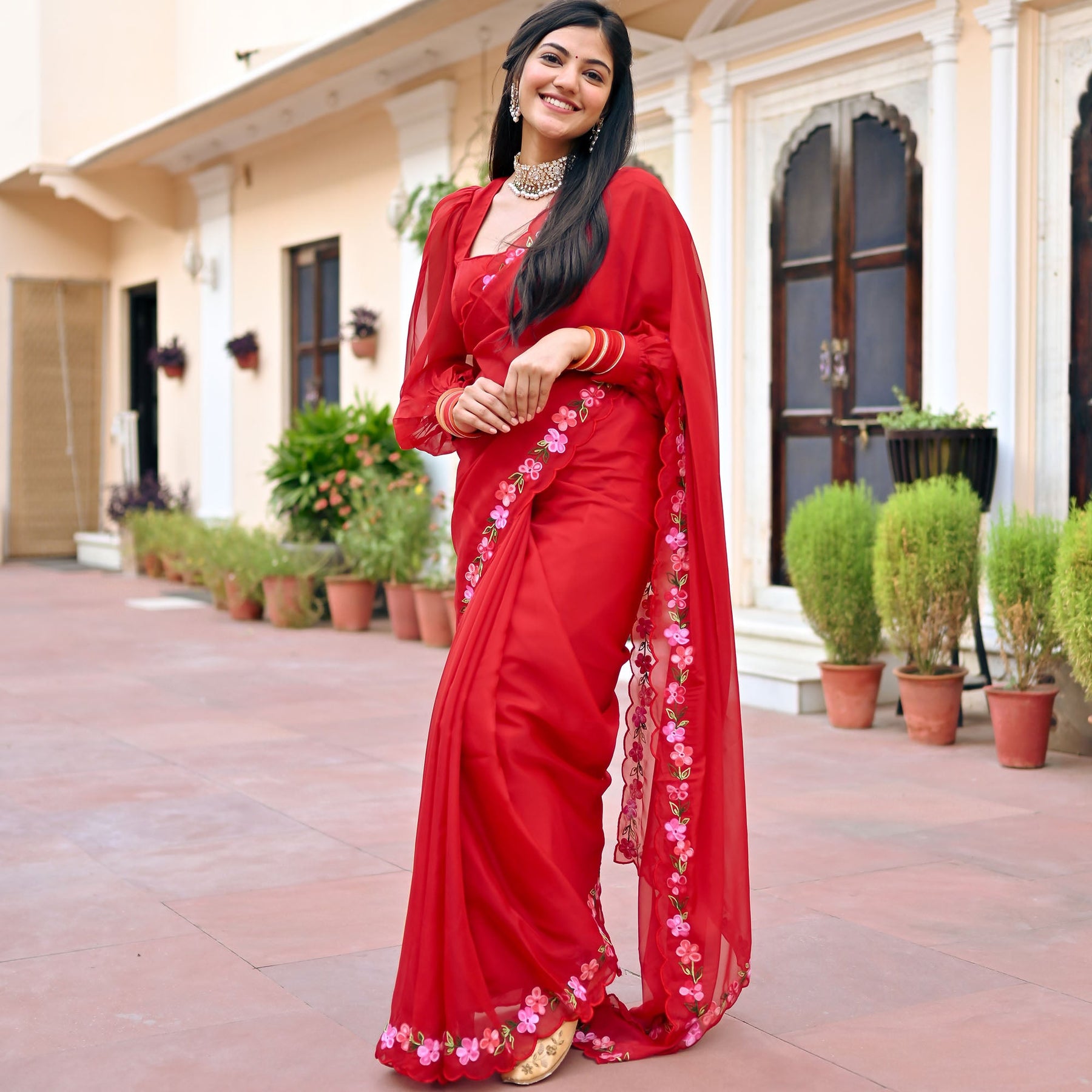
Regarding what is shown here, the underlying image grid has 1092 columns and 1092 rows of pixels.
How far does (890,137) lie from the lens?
22.5 feet

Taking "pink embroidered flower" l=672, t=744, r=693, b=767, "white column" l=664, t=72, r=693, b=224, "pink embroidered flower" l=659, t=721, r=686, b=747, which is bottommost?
"pink embroidered flower" l=672, t=744, r=693, b=767

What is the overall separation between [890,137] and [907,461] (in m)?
1.71

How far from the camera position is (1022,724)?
5.17 m

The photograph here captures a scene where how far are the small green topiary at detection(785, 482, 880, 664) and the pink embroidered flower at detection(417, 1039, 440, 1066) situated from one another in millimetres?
3744

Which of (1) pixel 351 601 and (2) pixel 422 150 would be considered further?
(2) pixel 422 150

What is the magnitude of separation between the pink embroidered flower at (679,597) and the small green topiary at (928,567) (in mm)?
2969

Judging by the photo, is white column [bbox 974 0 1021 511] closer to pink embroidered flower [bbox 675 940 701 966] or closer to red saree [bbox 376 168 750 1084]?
red saree [bbox 376 168 750 1084]

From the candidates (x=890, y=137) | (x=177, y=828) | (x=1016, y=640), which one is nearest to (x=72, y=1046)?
(x=177, y=828)

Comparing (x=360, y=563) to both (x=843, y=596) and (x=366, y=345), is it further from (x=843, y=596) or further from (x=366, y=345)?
(x=843, y=596)

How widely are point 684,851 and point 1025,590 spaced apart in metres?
2.88

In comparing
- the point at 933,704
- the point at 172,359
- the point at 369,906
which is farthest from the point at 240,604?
the point at 369,906

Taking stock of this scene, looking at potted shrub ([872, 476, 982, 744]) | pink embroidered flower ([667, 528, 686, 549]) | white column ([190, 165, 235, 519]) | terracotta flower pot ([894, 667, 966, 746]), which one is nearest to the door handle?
potted shrub ([872, 476, 982, 744])

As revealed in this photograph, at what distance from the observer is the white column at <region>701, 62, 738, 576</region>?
24.7ft

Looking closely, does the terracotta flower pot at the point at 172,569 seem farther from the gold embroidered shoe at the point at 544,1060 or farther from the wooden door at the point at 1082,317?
the gold embroidered shoe at the point at 544,1060
